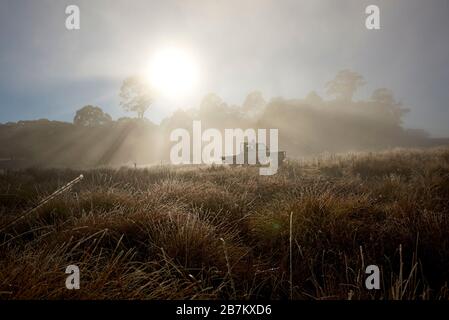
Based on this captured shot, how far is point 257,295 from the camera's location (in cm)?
186

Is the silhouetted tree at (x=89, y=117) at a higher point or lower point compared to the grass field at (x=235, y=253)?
higher

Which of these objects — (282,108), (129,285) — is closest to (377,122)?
(282,108)

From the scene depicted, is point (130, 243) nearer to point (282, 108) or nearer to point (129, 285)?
point (129, 285)

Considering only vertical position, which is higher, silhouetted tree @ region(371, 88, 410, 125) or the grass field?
silhouetted tree @ region(371, 88, 410, 125)

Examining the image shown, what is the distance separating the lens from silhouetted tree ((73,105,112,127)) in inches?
1954

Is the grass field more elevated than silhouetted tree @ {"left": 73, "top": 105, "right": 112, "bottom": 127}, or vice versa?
silhouetted tree @ {"left": 73, "top": 105, "right": 112, "bottom": 127}

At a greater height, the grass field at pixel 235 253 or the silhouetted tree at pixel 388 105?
the silhouetted tree at pixel 388 105

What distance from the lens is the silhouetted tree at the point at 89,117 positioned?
49.6 metres

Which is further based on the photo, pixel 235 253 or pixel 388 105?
pixel 388 105

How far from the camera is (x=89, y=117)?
50844mm

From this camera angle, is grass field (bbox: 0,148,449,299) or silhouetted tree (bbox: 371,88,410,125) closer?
grass field (bbox: 0,148,449,299)

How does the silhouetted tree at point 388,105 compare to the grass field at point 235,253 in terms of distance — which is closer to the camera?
the grass field at point 235,253

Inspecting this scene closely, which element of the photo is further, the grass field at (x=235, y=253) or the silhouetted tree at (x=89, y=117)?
the silhouetted tree at (x=89, y=117)

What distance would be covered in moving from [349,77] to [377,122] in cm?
1204
